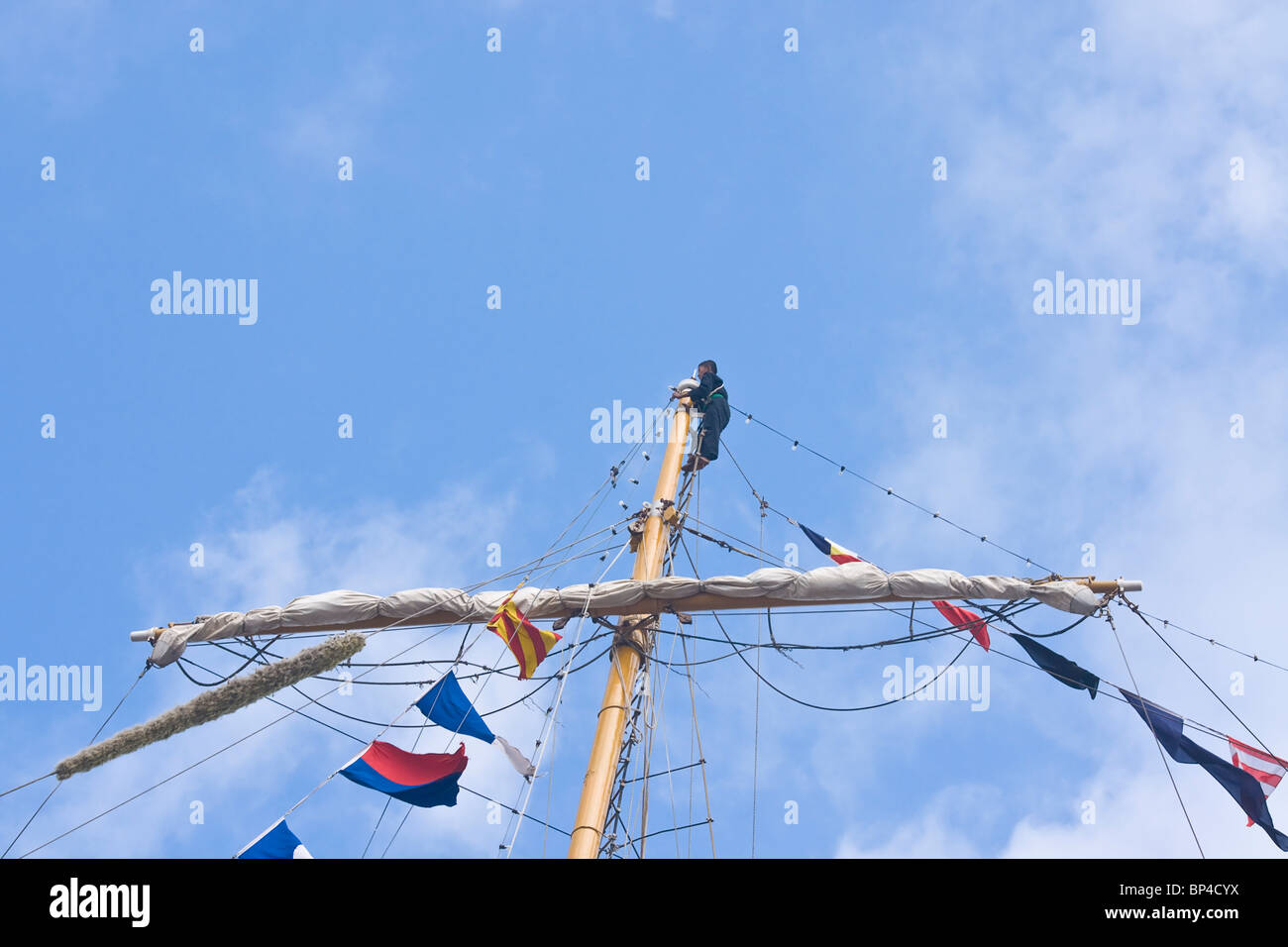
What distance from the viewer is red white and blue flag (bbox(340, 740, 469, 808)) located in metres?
13.4

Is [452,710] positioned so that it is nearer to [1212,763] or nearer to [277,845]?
[277,845]

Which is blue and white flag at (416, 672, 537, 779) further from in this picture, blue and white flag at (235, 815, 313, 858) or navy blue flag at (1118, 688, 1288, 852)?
navy blue flag at (1118, 688, 1288, 852)

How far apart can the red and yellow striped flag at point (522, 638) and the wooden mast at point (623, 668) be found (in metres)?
1.31

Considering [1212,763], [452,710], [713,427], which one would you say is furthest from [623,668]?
[1212,763]

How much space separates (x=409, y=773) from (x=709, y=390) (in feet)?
32.3

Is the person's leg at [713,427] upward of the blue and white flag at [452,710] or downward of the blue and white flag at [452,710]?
upward

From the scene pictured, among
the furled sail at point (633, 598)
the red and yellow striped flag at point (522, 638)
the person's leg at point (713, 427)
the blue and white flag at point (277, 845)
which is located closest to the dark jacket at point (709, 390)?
the person's leg at point (713, 427)

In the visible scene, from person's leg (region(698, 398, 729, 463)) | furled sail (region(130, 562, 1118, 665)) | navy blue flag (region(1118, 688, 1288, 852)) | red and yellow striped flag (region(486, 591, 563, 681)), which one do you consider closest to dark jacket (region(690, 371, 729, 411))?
person's leg (region(698, 398, 729, 463))

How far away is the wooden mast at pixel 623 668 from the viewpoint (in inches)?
575

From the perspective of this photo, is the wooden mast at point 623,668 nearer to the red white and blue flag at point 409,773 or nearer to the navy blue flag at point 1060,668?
the red white and blue flag at point 409,773

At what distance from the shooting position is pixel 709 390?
69.7ft
